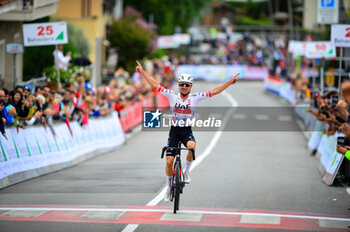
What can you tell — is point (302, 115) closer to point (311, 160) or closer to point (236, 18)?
point (311, 160)

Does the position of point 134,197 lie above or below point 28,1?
below

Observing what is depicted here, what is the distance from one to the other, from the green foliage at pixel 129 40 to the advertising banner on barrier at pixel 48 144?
24156mm

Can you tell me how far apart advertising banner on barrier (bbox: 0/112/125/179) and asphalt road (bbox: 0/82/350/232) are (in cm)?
44

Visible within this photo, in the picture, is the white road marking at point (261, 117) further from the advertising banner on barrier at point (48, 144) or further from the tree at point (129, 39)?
the tree at point (129, 39)

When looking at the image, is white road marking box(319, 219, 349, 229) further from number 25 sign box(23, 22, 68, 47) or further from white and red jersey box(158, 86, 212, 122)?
number 25 sign box(23, 22, 68, 47)

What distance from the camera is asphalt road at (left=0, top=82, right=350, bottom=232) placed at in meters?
10.2

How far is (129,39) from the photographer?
1854 inches

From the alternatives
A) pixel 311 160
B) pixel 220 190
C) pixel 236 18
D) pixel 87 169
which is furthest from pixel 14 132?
pixel 236 18

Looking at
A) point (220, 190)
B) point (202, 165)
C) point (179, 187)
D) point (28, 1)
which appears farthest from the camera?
point (28, 1)

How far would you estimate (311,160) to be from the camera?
20703 mm

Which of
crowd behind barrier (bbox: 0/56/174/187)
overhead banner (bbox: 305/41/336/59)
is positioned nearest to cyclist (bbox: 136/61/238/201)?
crowd behind barrier (bbox: 0/56/174/187)

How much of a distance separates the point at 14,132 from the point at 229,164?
21.7ft

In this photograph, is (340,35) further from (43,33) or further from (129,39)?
(129,39)

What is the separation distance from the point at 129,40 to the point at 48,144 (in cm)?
3080
